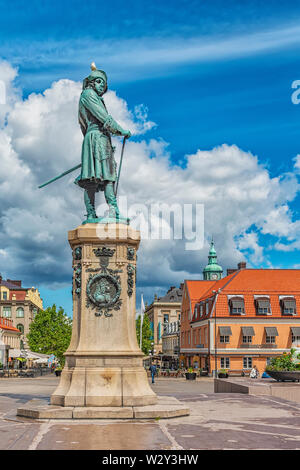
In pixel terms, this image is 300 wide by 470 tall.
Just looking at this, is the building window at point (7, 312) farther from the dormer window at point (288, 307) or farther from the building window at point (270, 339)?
the dormer window at point (288, 307)

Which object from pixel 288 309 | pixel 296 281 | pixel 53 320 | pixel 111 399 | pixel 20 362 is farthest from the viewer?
pixel 53 320

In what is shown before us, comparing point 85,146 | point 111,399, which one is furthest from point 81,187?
point 111,399

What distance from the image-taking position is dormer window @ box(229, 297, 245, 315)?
66812 millimetres

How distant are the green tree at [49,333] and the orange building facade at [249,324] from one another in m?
25.5

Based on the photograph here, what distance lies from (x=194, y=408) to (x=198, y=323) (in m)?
57.2

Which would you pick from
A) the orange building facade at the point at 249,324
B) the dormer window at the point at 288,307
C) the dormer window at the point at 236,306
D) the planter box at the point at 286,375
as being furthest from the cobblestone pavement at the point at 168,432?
the dormer window at the point at 288,307

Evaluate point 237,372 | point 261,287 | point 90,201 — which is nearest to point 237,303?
point 261,287

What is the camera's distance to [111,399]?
637 inches

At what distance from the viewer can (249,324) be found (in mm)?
66750

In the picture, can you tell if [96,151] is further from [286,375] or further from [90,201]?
[286,375]

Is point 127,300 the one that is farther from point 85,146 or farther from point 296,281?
point 296,281

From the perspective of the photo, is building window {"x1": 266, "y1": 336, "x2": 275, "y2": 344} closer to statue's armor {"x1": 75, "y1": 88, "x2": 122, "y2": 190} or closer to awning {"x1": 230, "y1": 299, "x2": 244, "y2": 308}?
awning {"x1": 230, "y1": 299, "x2": 244, "y2": 308}

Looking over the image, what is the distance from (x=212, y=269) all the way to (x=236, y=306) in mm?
59054

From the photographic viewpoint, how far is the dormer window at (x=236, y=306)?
66.8m
